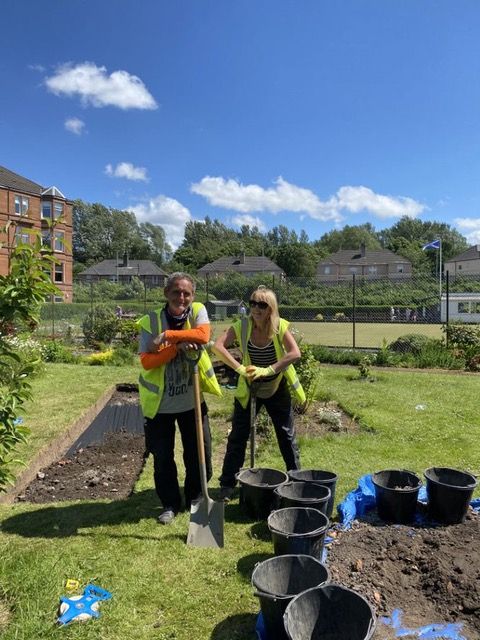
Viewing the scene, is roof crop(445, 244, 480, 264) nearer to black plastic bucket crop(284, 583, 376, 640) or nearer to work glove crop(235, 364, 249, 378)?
work glove crop(235, 364, 249, 378)

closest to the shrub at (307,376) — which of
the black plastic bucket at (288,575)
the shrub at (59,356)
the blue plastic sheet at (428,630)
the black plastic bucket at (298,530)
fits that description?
the black plastic bucket at (298,530)

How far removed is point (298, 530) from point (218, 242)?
9693 cm

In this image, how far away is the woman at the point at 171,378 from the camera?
361cm

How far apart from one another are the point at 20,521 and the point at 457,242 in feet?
355

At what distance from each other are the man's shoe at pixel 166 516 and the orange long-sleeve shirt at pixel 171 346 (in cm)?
114

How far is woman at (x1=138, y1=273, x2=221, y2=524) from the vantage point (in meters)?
3.61

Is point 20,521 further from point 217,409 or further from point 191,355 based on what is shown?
point 217,409

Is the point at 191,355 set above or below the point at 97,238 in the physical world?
below

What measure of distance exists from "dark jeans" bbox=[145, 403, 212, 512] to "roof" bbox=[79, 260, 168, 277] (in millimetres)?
67475

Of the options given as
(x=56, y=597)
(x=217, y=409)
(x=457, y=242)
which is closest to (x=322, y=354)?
(x=217, y=409)

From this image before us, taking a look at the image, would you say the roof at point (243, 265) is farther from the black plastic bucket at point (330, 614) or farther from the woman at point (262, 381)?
the black plastic bucket at point (330, 614)

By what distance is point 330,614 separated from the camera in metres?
2.29

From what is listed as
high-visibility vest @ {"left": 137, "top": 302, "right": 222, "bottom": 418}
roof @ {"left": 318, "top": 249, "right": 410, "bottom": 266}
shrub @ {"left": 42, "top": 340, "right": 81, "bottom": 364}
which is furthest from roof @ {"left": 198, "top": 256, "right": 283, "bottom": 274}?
high-visibility vest @ {"left": 137, "top": 302, "right": 222, "bottom": 418}

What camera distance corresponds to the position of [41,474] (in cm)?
506
